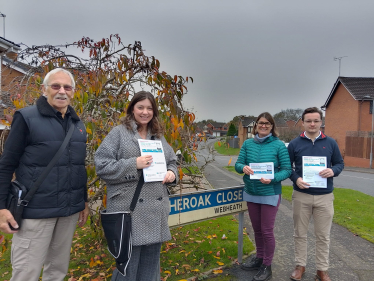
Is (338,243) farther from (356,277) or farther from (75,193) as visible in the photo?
(75,193)

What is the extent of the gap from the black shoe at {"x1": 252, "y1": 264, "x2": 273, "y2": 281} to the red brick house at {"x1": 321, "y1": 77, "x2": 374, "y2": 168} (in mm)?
23042

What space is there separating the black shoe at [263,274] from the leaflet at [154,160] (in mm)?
2002

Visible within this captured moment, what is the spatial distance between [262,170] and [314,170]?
0.65 metres

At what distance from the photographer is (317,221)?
334cm

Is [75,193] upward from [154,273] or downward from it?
upward

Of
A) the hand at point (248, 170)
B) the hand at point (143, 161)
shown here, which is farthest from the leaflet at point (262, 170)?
the hand at point (143, 161)

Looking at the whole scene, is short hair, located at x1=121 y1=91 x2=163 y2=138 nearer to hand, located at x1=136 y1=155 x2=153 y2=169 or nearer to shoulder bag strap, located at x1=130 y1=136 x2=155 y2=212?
hand, located at x1=136 y1=155 x2=153 y2=169

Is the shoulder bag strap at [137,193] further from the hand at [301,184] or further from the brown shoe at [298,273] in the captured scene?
the brown shoe at [298,273]

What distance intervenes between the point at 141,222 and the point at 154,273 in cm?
60

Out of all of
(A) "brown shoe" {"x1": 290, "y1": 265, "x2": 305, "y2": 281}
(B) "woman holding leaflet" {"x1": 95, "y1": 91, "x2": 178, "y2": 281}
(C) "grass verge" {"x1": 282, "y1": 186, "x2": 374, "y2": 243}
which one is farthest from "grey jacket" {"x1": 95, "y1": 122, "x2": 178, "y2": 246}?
(C) "grass verge" {"x1": 282, "y1": 186, "x2": 374, "y2": 243}

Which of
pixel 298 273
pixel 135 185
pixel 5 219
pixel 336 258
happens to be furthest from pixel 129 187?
pixel 336 258

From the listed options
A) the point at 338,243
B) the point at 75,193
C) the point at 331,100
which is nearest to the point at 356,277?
the point at 338,243

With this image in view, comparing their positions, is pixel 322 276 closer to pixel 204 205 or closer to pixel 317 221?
pixel 317 221

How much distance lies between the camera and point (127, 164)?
6.85 feet
